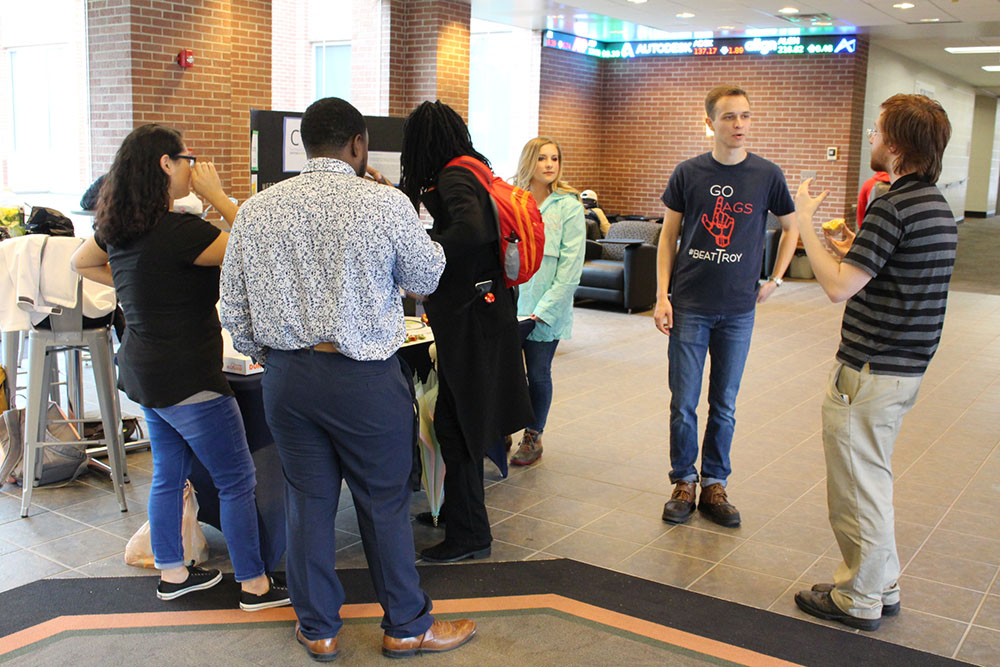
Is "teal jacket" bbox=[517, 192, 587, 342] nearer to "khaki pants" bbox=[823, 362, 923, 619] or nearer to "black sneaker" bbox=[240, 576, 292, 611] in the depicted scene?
"khaki pants" bbox=[823, 362, 923, 619]

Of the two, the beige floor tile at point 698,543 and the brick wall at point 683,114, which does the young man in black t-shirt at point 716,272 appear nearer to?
the beige floor tile at point 698,543

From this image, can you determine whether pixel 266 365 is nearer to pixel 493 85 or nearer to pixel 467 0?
pixel 467 0

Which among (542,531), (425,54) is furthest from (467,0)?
(542,531)

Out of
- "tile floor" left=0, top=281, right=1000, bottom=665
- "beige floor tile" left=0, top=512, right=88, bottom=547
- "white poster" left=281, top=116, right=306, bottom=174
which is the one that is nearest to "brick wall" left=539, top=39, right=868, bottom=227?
"tile floor" left=0, top=281, right=1000, bottom=665

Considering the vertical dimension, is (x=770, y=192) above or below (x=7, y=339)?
above

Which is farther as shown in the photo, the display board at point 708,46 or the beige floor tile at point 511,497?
the display board at point 708,46

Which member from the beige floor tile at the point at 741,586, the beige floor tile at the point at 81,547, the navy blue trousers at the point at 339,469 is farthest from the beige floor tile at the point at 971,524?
the beige floor tile at the point at 81,547

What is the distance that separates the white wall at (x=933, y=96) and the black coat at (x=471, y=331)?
8533 millimetres

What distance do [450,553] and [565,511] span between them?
76cm

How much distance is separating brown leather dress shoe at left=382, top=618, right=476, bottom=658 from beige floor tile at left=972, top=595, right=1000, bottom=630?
1.73 metres

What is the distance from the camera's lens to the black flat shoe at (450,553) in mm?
3523

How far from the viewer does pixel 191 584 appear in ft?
10.6

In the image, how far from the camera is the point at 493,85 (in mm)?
13648

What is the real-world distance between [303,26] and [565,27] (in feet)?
13.7
